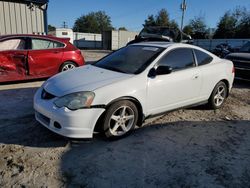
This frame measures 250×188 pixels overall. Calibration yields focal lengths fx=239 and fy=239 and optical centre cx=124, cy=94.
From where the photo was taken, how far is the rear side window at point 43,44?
6.98m

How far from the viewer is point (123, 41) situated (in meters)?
31.9

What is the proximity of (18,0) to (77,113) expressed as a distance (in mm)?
10388

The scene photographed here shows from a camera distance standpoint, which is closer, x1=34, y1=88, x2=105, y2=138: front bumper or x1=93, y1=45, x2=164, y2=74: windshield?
x1=34, y1=88, x2=105, y2=138: front bumper

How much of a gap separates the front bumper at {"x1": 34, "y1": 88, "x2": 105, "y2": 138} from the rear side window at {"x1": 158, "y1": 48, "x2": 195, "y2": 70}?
5.09ft

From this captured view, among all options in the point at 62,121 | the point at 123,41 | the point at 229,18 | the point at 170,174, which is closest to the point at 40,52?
the point at 62,121

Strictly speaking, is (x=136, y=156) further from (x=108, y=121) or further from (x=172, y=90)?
(x=172, y=90)

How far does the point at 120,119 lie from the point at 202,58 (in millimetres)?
2266

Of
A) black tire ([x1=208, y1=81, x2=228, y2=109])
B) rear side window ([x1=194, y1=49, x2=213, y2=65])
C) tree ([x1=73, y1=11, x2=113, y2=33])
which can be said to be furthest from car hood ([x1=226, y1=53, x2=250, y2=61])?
tree ([x1=73, y1=11, x2=113, y2=33])

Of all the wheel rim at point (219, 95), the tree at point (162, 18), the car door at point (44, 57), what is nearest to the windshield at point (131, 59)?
the wheel rim at point (219, 95)

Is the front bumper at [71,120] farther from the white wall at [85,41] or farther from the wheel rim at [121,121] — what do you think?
the white wall at [85,41]

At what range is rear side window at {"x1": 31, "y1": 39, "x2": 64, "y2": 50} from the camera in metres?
6.98

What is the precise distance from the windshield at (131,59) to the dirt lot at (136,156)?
3.51 feet

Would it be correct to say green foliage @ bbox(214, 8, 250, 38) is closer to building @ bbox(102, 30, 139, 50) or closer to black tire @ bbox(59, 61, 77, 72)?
building @ bbox(102, 30, 139, 50)

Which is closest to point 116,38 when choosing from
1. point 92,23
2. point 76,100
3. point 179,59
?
point 179,59
